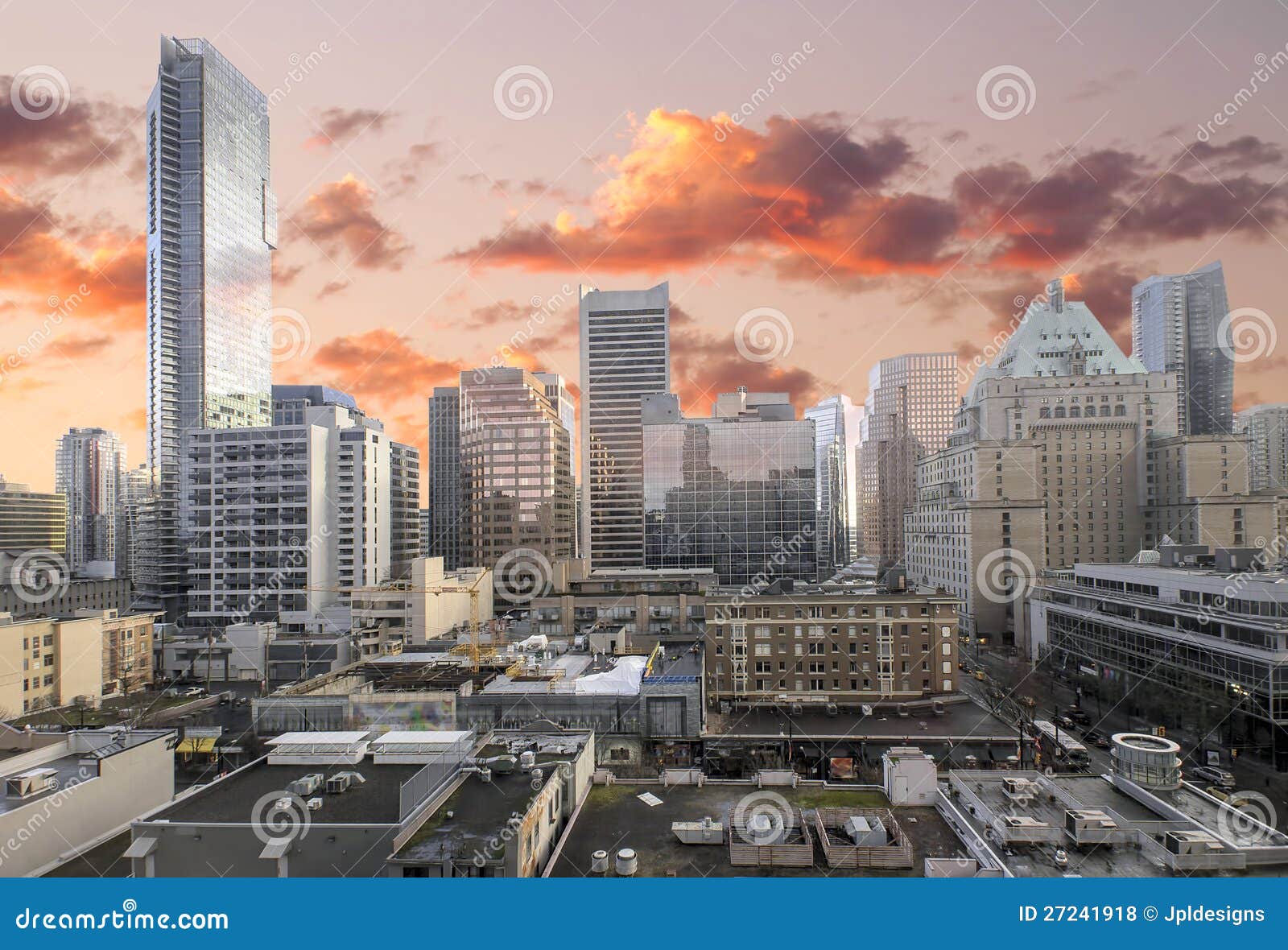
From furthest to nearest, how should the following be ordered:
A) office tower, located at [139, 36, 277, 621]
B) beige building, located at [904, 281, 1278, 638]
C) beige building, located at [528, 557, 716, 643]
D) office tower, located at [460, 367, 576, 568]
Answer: office tower, located at [460, 367, 576, 568] → office tower, located at [139, 36, 277, 621] → beige building, located at [904, 281, 1278, 638] → beige building, located at [528, 557, 716, 643]

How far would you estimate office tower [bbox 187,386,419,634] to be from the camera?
2167 cm

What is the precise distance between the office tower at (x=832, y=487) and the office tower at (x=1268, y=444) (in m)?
17.0

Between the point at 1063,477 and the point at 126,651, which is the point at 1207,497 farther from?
the point at 126,651

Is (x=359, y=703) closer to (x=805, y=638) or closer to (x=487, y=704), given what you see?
(x=487, y=704)

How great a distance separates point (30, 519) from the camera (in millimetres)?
38094

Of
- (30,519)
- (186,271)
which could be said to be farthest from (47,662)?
(30,519)

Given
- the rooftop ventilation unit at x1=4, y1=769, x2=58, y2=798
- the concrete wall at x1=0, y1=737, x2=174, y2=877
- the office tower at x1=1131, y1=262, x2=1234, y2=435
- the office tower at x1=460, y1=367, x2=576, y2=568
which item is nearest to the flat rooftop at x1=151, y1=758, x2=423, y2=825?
the concrete wall at x1=0, y1=737, x2=174, y2=877

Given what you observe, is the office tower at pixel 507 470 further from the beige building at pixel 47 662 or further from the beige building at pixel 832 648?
the beige building at pixel 832 648

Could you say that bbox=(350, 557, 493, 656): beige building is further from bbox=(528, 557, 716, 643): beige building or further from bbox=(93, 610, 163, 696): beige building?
bbox=(93, 610, 163, 696): beige building

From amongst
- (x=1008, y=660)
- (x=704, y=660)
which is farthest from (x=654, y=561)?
(x=704, y=660)

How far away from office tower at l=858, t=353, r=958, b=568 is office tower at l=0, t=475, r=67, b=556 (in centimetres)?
4671

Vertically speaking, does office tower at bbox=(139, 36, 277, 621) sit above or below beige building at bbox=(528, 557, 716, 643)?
above

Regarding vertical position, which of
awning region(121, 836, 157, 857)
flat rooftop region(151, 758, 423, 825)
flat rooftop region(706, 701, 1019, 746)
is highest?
flat rooftop region(151, 758, 423, 825)

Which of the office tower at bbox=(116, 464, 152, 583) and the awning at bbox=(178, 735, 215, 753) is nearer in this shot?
the awning at bbox=(178, 735, 215, 753)
